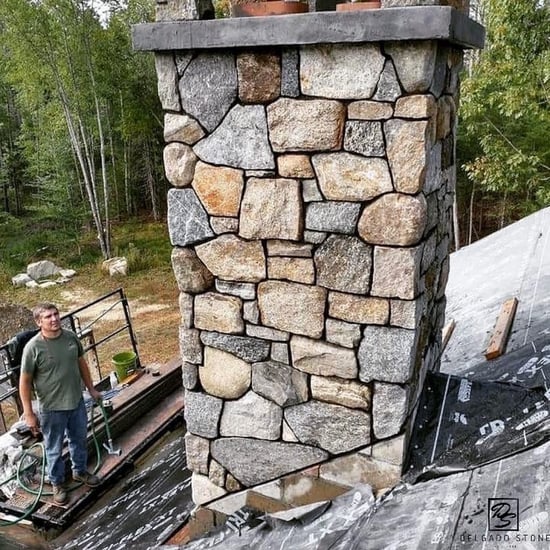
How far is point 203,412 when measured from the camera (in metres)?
2.29

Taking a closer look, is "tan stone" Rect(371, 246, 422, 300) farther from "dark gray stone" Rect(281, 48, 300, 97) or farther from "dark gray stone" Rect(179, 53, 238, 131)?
"dark gray stone" Rect(179, 53, 238, 131)

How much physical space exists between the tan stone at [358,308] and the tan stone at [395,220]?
215mm

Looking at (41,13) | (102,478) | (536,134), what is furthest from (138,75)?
(102,478)

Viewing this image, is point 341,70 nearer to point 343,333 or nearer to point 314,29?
point 314,29

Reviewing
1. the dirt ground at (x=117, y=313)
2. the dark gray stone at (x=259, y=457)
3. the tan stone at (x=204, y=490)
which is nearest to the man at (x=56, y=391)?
the tan stone at (x=204, y=490)

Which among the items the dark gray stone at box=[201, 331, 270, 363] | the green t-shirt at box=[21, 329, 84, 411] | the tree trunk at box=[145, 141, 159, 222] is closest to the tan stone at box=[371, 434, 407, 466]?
the dark gray stone at box=[201, 331, 270, 363]

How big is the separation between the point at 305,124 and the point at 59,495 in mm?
2995

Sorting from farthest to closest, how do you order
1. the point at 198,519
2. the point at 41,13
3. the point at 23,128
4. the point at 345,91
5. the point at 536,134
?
the point at 23,128 < the point at 41,13 < the point at 536,134 < the point at 198,519 < the point at 345,91

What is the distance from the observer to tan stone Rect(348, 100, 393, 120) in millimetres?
1670

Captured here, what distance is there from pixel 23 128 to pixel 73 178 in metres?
3.67

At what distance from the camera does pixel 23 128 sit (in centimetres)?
1933

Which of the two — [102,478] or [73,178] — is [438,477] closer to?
[102,478]

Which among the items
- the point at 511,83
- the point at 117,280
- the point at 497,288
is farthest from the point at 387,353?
the point at 117,280

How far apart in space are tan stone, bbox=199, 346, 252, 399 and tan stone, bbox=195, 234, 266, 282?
0.34 meters
